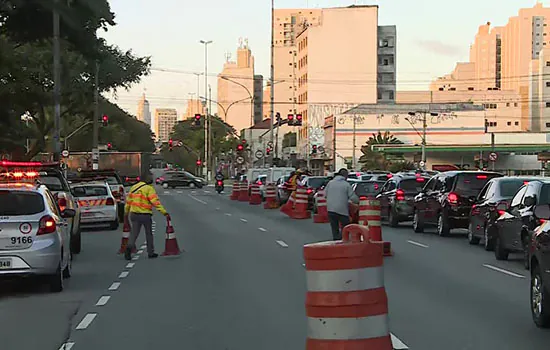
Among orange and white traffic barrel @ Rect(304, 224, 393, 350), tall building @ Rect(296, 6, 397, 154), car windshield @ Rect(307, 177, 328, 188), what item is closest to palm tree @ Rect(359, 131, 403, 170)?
tall building @ Rect(296, 6, 397, 154)

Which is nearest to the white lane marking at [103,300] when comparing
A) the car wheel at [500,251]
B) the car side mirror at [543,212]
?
the car side mirror at [543,212]

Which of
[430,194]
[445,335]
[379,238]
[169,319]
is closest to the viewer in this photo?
[445,335]

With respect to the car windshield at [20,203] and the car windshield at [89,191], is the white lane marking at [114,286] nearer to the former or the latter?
the car windshield at [20,203]

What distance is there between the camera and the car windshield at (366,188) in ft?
103

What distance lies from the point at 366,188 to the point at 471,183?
9.57 metres

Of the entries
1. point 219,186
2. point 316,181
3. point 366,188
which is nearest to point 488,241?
point 366,188

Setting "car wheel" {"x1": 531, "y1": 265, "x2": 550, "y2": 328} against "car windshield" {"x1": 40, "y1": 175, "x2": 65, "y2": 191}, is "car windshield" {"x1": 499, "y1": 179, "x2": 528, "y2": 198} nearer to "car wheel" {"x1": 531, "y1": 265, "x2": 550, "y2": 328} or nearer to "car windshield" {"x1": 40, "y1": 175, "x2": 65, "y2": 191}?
"car wheel" {"x1": 531, "y1": 265, "x2": 550, "y2": 328}

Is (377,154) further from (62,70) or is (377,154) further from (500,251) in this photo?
(62,70)

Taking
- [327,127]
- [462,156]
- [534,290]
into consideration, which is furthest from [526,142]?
[534,290]

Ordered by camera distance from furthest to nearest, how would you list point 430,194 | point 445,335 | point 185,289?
point 430,194 < point 185,289 < point 445,335

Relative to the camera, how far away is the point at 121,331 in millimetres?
9406

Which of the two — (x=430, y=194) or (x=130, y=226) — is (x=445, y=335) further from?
(x=430, y=194)

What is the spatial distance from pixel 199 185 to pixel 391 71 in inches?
1729

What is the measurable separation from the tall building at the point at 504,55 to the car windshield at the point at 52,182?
13931 centimetres
